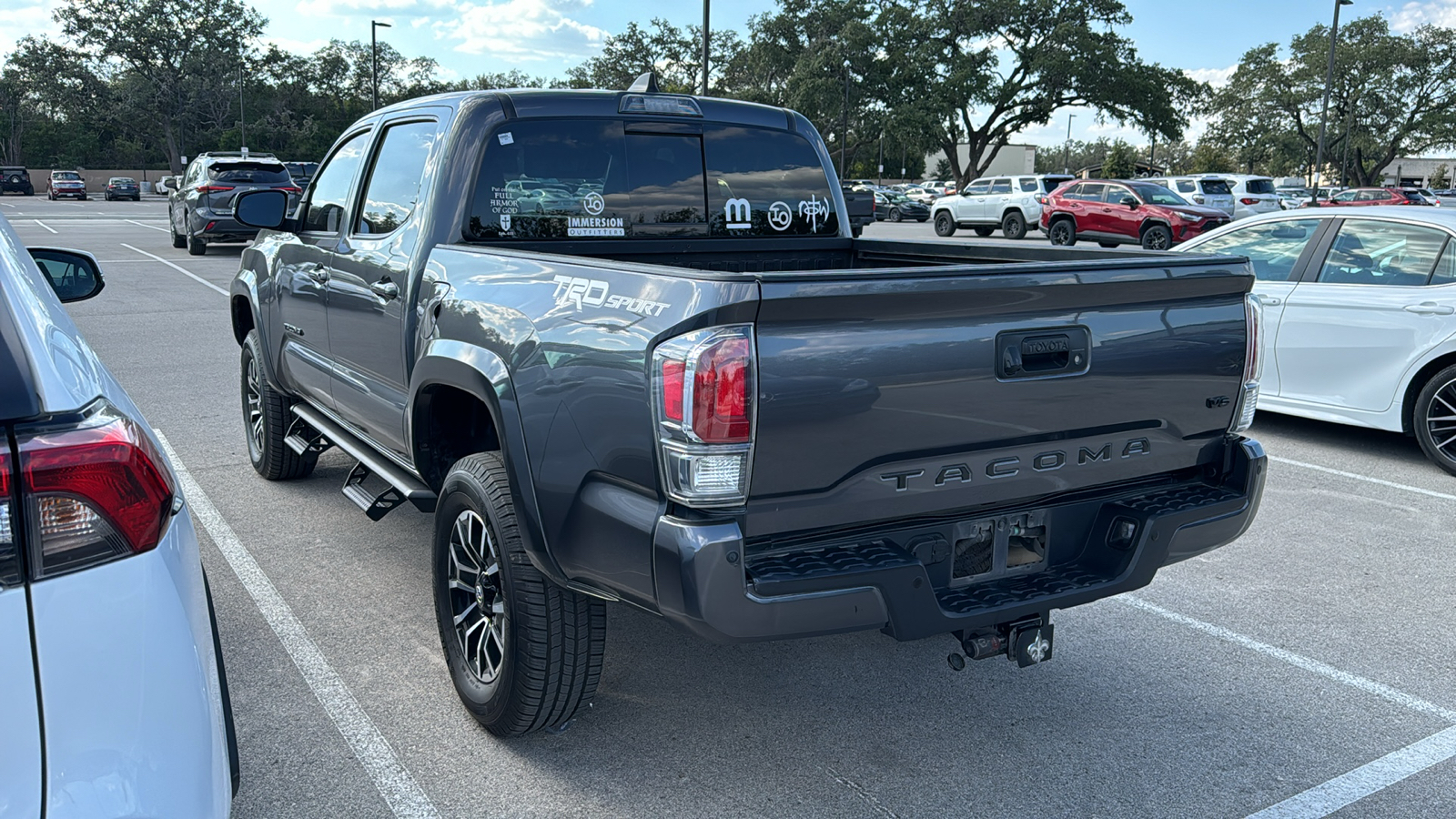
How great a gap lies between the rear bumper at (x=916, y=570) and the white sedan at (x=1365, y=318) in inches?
156

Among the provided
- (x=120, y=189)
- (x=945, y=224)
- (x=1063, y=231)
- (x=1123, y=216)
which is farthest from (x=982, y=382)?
(x=120, y=189)

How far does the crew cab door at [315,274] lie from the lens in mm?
4816

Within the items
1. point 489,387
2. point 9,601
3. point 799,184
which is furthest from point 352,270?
point 9,601

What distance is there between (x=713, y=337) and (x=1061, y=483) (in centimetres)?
119

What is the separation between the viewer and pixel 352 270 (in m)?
A: 4.44

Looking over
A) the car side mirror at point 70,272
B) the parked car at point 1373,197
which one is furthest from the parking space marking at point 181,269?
the parked car at point 1373,197

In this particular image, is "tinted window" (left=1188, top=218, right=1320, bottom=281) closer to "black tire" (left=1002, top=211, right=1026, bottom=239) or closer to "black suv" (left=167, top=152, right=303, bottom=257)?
"black suv" (left=167, top=152, right=303, bottom=257)

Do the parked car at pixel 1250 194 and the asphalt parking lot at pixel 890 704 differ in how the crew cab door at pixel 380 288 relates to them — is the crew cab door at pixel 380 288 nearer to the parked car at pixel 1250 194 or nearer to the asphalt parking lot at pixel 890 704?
the asphalt parking lot at pixel 890 704

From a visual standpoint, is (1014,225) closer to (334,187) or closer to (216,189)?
(216,189)

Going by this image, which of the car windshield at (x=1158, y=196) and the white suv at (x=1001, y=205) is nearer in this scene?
the car windshield at (x=1158, y=196)

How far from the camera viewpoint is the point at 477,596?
3.48m

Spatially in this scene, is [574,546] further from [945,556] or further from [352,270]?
[352,270]

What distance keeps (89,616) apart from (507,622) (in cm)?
169

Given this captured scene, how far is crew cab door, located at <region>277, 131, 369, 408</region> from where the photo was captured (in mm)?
4816
